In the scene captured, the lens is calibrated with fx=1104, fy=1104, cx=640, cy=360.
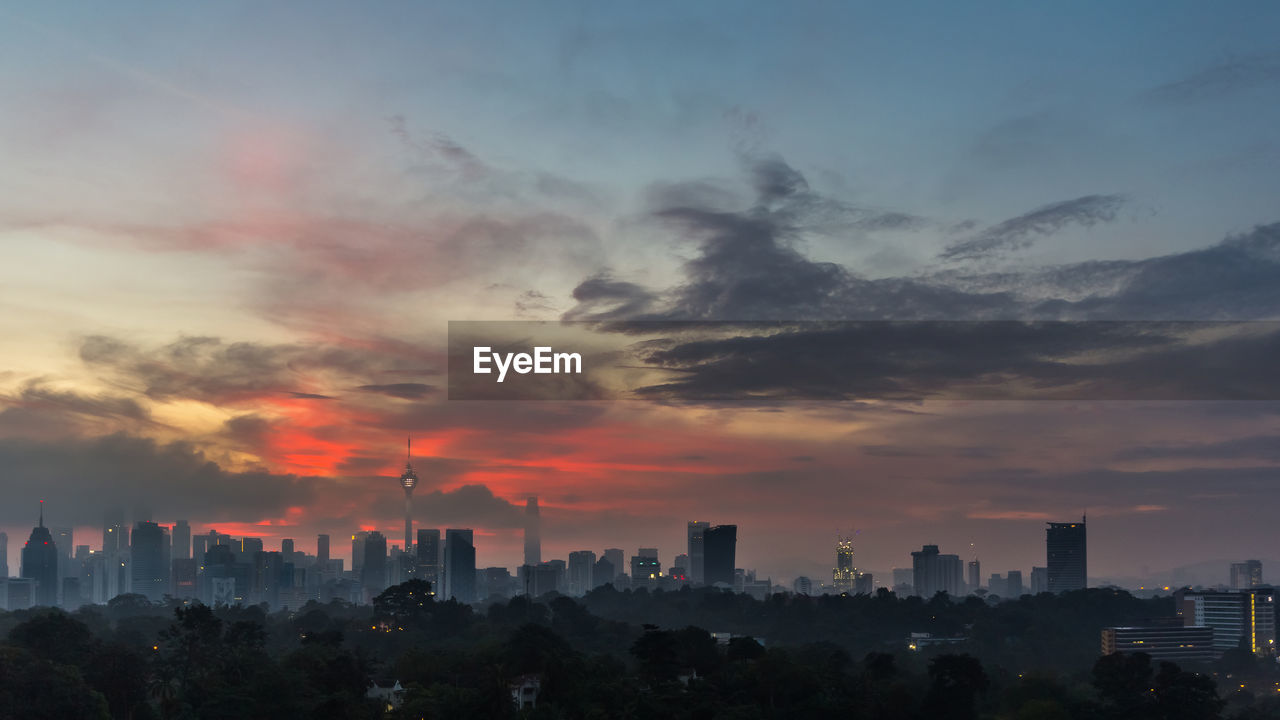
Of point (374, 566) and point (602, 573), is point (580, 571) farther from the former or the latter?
point (374, 566)

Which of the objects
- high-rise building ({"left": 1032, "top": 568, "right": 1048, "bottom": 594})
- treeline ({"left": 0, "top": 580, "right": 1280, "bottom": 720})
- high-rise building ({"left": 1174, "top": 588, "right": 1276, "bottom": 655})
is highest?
treeline ({"left": 0, "top": 580, "right": 1280, "bottom": 720})

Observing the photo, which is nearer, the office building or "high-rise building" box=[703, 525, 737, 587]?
the office building

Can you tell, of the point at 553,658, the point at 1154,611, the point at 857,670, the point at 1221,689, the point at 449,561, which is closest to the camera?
the point at 553,658

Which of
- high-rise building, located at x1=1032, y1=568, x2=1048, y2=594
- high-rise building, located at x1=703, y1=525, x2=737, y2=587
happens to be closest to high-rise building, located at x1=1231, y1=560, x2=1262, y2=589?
high-rise building, located at x1=1032, y1=568, x2=1048, y2=594

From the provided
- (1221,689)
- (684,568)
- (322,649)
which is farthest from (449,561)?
(322,649)

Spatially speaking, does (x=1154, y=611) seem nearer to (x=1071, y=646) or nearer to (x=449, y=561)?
(x=1071, y=646)

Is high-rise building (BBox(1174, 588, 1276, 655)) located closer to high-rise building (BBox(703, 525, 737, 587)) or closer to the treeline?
the treeline

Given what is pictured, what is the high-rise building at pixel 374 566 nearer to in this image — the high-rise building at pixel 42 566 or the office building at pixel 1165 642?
the high-rise building at pixel 42 566
